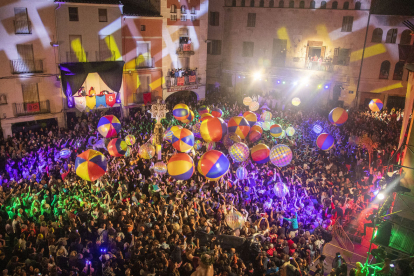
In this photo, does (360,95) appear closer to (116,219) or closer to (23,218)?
(116,219)

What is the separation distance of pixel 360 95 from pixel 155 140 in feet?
58.3

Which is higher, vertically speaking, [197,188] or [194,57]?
[194,57]

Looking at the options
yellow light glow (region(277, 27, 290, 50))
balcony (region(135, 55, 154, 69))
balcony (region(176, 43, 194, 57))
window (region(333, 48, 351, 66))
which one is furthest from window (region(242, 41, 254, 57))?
balcony (region(135, 55, 154, 69))

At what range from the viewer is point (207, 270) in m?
6.83

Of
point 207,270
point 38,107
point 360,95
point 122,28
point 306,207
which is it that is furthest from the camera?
point 360,95

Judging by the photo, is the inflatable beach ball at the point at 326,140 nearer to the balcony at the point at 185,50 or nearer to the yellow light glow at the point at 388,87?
the yellow light glow at the point at 388,87

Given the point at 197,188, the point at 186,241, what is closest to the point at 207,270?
the point at 186,241

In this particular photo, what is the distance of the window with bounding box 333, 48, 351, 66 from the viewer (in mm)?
24431

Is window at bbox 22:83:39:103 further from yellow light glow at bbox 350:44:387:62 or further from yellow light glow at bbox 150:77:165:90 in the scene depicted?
yellow light glow at bbox 350:44:387:62

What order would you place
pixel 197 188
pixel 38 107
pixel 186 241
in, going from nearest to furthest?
pixel 186 241 < pixel 197 188 < pixel 38 107

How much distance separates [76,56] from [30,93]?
131 inches

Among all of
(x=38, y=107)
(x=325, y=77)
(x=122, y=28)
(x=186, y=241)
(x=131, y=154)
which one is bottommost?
(x=186, y=241)

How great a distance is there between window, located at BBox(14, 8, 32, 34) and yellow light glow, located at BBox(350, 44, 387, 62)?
69.8 ft

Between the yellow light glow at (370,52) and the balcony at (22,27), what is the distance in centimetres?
2119
